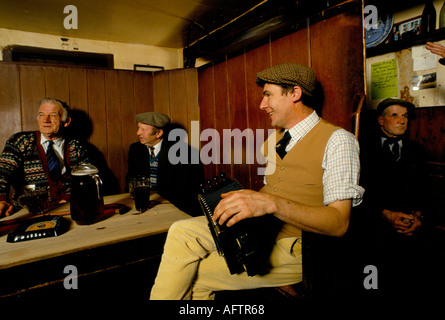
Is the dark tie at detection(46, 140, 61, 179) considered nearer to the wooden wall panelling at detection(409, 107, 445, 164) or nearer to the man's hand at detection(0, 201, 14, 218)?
the man's hand at detection(0, 201, 14, 218)

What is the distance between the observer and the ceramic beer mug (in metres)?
1.50

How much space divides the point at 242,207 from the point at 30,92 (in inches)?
131

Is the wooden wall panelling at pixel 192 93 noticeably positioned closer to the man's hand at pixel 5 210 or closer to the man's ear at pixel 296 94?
the man's ear at pixel 296 94

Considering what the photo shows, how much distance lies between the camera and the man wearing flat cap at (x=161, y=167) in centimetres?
321

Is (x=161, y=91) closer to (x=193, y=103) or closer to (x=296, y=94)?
(x=193, y=103)

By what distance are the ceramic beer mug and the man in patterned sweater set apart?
140 cm

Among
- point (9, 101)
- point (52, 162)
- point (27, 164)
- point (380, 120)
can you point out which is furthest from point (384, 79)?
point (9, 101)

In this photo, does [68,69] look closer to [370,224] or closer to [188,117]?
[188,117]

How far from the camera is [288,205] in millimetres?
1196

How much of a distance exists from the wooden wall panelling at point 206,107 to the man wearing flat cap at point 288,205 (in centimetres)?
168

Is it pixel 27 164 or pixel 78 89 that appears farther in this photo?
pixel 78 89
